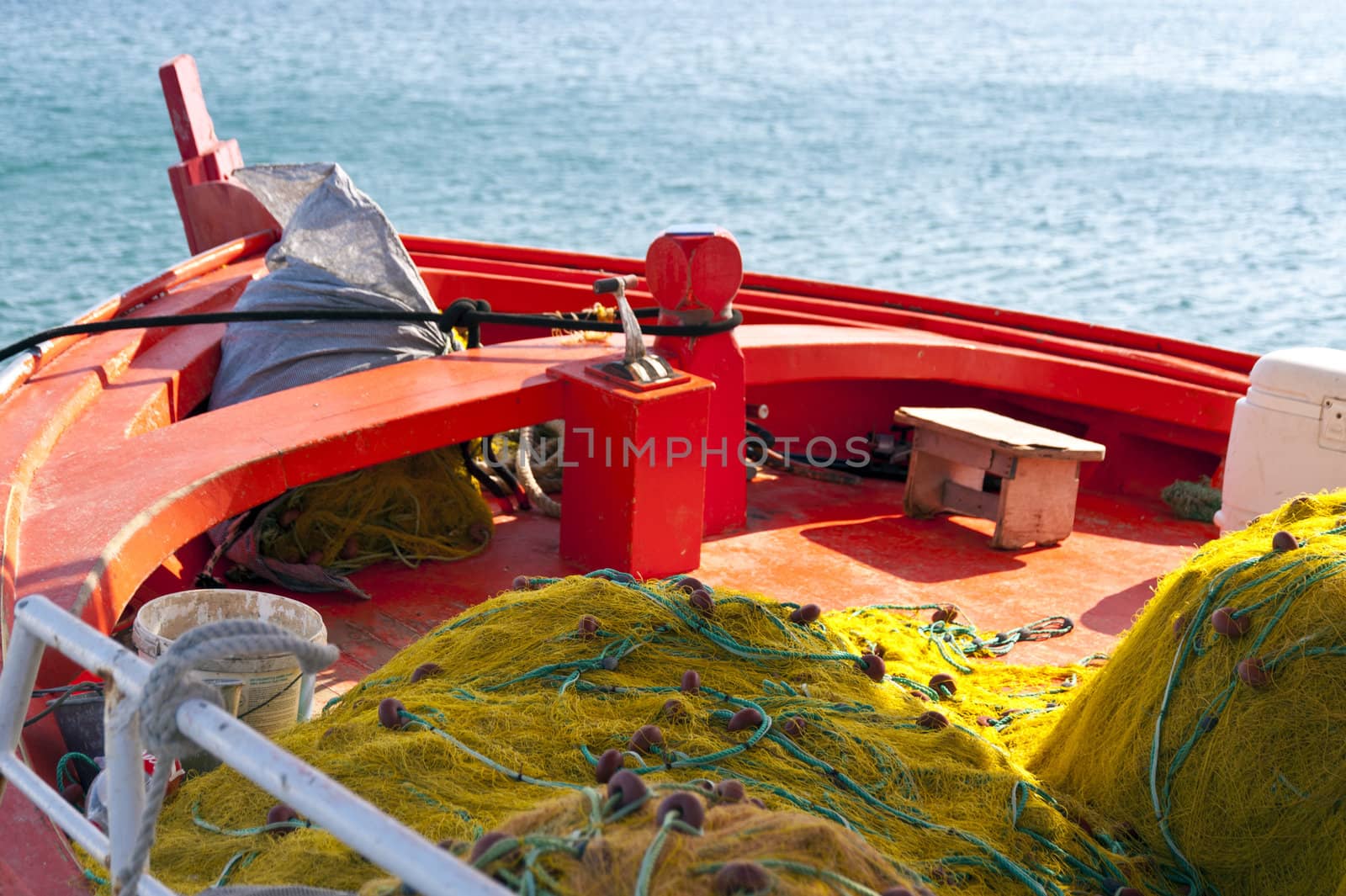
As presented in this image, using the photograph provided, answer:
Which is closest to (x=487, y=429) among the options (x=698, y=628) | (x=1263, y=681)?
(x=698, y=628)

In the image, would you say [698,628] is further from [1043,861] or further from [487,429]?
[487,429]

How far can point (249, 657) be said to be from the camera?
302cm

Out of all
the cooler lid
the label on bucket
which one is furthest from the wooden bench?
the label on bucket

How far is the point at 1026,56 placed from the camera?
52906mm

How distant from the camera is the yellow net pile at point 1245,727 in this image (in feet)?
8.34

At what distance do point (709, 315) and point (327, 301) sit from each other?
154cm

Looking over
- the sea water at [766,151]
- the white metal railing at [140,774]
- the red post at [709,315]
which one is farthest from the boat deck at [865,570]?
the sea water at [766,151]

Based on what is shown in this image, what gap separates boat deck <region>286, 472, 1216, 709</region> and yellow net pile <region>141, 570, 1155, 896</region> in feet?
3.99

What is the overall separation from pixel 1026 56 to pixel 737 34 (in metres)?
12.6

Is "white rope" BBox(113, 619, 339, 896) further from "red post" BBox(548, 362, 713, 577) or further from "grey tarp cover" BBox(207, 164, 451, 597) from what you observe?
"grey tarp cover" BBox(207, 164, 451, 597)

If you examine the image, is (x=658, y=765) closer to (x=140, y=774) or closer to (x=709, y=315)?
(x=140, y=774)

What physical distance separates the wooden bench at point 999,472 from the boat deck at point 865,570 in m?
0.09

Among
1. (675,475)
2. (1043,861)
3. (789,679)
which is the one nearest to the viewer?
(1043,861)

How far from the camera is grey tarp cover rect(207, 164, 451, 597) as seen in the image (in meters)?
5.10
